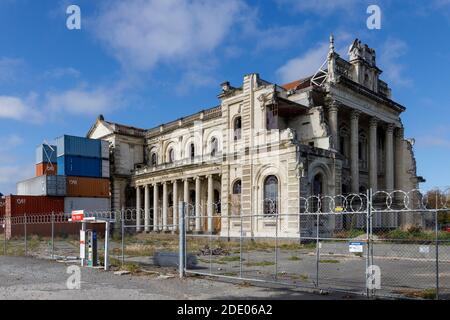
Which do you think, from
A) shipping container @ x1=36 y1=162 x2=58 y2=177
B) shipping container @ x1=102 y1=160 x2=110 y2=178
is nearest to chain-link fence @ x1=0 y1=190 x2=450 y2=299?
shipping container @ x1=102 y1=160 x2=110 y2=178

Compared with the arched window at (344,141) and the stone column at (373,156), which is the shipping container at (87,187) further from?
the stone column at (373,156)

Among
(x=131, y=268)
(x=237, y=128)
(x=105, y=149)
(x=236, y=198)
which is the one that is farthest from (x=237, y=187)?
(x=105, y=149)

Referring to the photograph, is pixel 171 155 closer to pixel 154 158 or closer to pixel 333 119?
pixel 154 158

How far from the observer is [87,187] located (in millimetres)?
→ 51219

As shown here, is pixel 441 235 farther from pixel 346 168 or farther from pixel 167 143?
pixel 167 143

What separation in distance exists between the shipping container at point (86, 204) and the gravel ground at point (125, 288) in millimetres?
33593

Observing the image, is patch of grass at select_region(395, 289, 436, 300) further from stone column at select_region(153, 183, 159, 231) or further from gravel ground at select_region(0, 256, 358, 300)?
stone column at select_region(153, 183, 159, 231)

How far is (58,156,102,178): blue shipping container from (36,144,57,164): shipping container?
3659 millimetres

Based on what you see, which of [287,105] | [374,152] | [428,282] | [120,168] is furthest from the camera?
[120,168]

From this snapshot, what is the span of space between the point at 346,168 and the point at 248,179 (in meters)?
11.2

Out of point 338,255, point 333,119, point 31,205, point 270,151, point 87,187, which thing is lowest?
point 338,255

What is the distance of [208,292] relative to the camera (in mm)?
12266

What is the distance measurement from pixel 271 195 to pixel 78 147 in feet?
89.7
